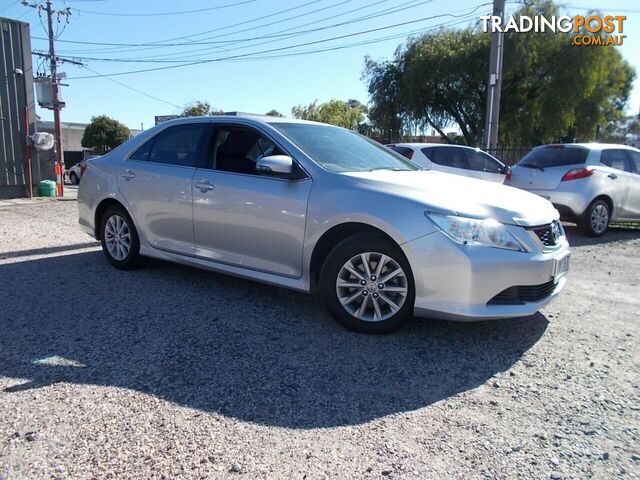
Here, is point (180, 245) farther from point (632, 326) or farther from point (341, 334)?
point (632, 326)

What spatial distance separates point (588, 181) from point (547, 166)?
0.75m

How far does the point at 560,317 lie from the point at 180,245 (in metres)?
3.57

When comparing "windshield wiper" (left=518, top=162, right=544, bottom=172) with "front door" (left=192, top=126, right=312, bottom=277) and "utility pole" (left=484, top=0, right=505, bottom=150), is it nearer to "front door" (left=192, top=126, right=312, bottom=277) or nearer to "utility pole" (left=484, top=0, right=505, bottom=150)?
"utility pole" (left=484, top=0, right=505, bottom=150)

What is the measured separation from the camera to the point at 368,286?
148 inches

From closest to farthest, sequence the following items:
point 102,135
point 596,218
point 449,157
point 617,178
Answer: point 596,218
point 617,178
point 449,157
point 102,135

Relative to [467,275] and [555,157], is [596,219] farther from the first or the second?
[467,275]

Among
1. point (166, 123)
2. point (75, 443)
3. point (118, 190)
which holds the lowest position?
point (75, 443)

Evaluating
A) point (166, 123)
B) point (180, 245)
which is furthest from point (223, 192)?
point (166, 123)

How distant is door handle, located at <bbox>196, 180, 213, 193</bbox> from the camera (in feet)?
15.3

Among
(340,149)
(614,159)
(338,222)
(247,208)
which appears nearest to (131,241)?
(247,208)

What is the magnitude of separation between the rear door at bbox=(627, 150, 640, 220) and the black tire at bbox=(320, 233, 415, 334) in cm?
727

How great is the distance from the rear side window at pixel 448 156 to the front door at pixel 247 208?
616cm

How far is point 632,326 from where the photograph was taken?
4.23 m

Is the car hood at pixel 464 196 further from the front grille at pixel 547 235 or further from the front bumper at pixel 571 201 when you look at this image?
the front bumper at pixel 571 201
